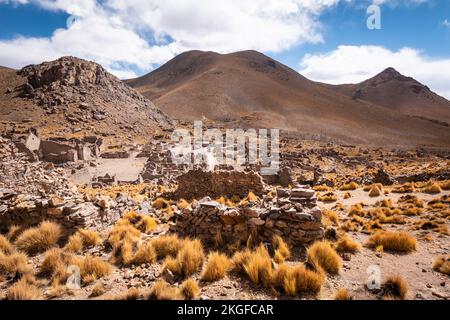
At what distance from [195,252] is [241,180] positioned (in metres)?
8.30

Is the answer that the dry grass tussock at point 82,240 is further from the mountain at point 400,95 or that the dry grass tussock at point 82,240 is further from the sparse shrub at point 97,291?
the mountain at point 400,95

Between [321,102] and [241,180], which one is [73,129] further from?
[321,102]

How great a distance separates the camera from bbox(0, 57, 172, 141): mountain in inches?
2235

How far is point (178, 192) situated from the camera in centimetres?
1536

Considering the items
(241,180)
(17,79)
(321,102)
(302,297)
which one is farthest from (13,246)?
(321,102)

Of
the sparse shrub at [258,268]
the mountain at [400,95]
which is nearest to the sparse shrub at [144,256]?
the sparse shrub at [258,268]

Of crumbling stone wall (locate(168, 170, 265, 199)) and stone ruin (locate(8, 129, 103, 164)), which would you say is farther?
stone ruin (locate(8, 129, 103, 164))

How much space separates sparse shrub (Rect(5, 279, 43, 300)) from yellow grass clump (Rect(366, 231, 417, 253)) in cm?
741

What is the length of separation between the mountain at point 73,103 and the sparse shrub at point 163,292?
54529mm

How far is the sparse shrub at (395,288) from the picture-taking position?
472 cm

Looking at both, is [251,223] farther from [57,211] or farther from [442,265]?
[57,211]

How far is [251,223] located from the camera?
7242 millimetres

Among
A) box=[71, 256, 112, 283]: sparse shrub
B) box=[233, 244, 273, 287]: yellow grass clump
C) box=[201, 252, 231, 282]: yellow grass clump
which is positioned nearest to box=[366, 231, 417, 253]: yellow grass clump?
box=[233, 244, 273, 287]: yellow grass clump

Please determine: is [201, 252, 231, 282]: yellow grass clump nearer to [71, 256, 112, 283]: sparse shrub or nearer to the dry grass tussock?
[71, 256, 112, 283]: sparse shrub
